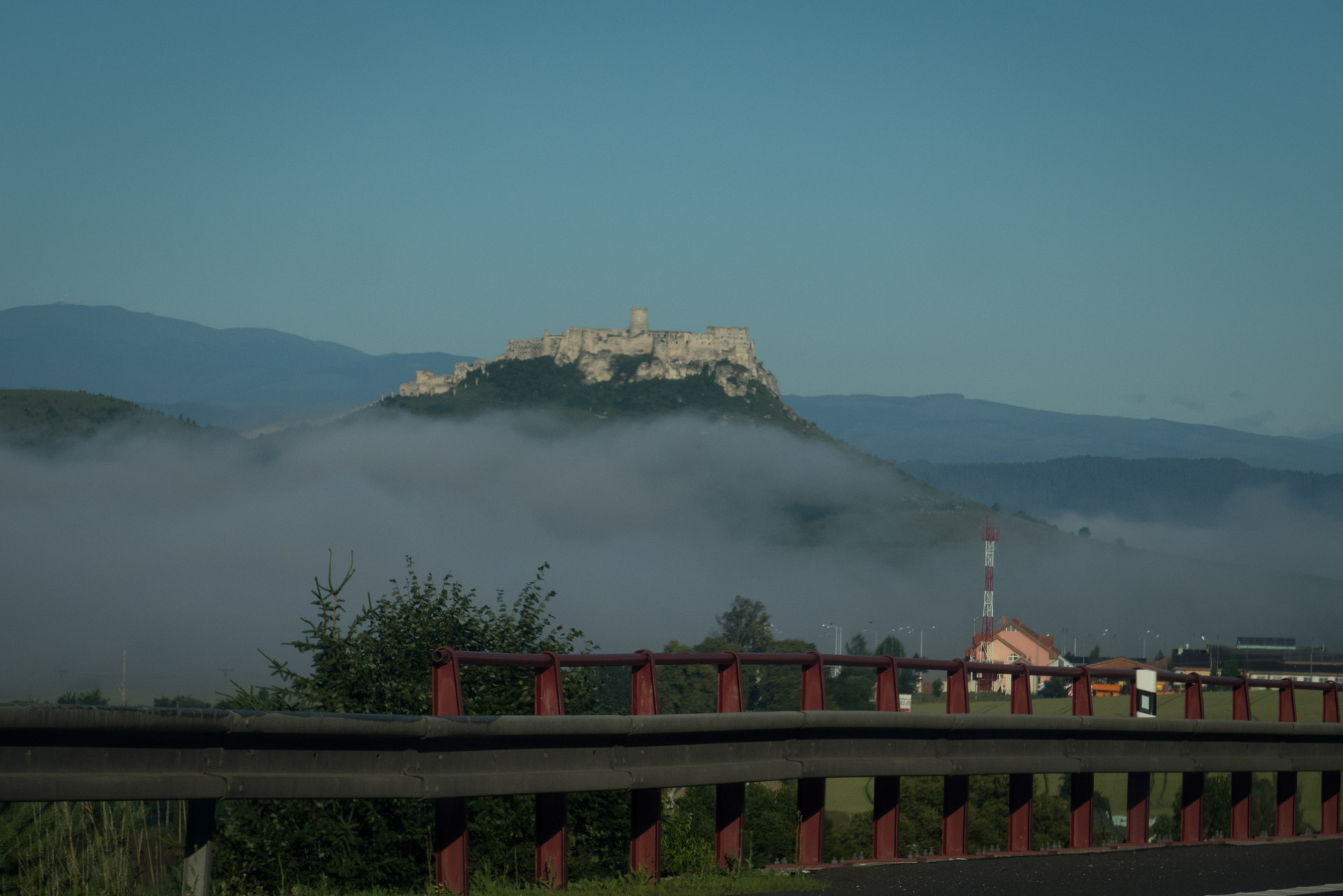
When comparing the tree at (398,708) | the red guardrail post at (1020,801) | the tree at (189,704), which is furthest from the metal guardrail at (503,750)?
the tree at (398,708)

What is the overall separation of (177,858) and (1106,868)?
5911 millimetres

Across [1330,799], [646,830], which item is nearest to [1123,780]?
[1330,799]

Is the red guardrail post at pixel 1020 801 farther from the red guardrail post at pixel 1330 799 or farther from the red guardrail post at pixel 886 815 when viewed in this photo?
the red guardrail post at pixel 1330 799

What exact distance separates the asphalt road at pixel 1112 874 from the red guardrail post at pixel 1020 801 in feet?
1.26

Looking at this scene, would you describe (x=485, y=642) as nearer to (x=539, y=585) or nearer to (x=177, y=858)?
(x=539, y=585)

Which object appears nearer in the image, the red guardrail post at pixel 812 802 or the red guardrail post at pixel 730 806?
the red guardrail post at pixel 730 806

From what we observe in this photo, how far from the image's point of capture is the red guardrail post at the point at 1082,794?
438 inches

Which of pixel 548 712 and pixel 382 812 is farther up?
pixel 548 712

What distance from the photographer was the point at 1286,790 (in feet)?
43.4

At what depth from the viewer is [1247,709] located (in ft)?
42.8

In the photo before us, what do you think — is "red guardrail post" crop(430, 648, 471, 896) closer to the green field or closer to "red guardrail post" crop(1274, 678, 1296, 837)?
"red guardrail post" crop(1274, 678, 1296, 837)

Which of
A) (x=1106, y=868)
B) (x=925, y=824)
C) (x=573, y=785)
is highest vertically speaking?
(x=573, y=785)

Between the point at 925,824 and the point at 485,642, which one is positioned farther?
the point at 925,824

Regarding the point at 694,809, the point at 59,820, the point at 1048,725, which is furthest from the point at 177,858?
the point at 1048,725
